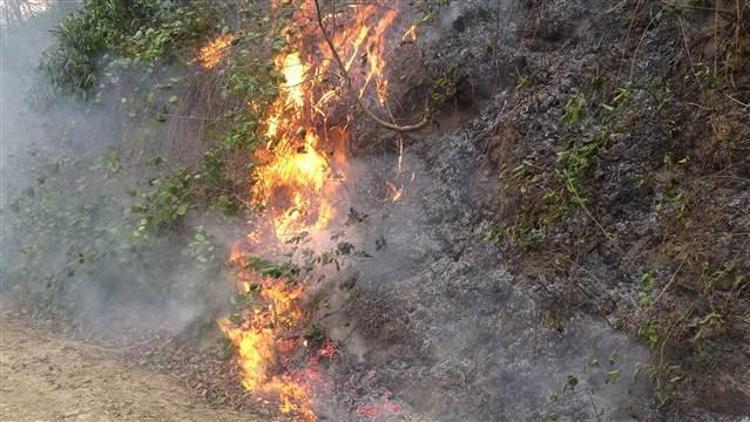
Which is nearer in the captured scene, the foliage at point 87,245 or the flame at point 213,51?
the foliage at point 87,245

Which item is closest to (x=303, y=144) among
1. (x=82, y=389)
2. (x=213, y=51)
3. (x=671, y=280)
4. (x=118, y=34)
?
(x=213, y=51)

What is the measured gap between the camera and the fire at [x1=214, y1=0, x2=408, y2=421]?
6711mm

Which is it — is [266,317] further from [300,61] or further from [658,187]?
[658,187]

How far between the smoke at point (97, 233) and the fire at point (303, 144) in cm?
56

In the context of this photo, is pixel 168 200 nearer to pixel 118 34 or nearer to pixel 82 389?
pixel 82 389

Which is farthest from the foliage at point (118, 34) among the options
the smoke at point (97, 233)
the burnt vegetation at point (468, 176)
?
the smoke at point (97, 233)

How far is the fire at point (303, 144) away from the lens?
6711 mm

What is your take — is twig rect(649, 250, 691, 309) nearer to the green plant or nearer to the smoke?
the smoke

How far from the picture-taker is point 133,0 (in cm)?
872

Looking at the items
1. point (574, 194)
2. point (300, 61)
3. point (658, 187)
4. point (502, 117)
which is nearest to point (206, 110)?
point (300, 61)

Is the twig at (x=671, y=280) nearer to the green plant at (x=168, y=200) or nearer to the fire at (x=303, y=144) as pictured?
the fire at (x=303, y=144)

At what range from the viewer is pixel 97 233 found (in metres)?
8.41

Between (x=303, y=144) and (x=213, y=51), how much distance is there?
2.08 m

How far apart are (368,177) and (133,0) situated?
4566 mm
